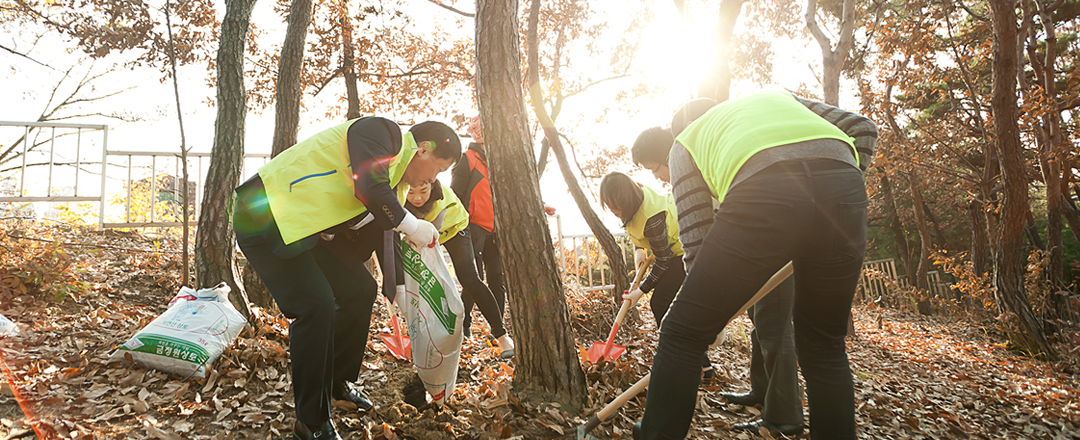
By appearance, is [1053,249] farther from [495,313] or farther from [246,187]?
[246,187]

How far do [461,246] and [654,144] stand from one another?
4.75 feet

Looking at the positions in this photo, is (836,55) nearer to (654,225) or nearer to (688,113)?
(654,225)

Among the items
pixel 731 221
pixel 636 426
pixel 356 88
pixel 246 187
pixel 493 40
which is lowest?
pixel 636 426

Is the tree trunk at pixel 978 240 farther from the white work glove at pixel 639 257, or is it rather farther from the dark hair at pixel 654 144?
the dark hair at pixel 654 144

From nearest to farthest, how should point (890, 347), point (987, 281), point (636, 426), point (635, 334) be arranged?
point (636, 426), point (635, 334), point (890, 347), point (987, 281)

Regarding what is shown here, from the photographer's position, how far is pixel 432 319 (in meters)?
2.23

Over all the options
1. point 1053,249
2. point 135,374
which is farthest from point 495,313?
point 1053,249

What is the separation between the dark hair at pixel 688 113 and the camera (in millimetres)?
1976

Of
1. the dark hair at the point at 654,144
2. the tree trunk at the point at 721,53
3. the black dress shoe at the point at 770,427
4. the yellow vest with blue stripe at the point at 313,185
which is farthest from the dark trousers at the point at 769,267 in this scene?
the tree trunk at the point at 721,53

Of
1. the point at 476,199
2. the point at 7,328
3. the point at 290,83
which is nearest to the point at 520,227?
the point at 476,199

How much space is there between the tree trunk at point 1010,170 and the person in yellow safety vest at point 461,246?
5375 mm

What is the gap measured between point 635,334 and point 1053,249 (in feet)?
18.1

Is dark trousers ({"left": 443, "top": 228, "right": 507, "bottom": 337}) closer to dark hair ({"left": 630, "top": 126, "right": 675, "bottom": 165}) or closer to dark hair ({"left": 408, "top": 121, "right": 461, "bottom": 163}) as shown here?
dark hair ({"left": 408, "top": 121, "right": 461, "bottom": 163})

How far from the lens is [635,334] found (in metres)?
4.62
